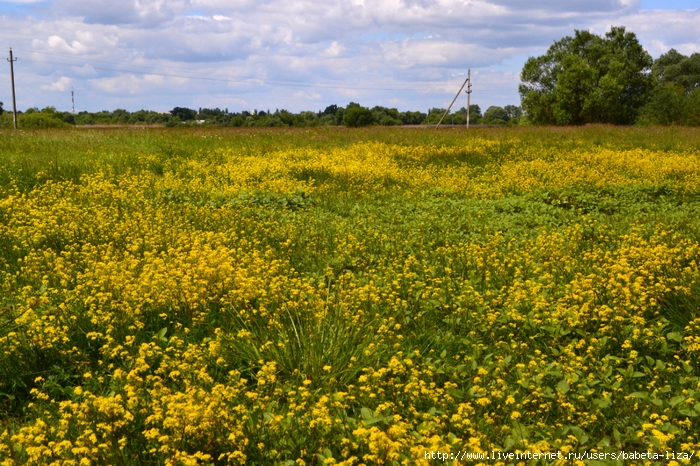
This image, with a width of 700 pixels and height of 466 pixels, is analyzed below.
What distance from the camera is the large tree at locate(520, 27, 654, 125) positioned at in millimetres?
46969

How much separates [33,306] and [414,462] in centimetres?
386

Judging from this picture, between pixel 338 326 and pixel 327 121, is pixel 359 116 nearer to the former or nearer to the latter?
pixel 327 121

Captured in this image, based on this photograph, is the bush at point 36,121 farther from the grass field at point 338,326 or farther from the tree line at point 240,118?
the grass field at point 338,326

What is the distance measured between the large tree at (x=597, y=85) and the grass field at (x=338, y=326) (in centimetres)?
4071

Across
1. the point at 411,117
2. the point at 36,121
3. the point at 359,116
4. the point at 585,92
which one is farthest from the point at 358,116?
the point at 411,117

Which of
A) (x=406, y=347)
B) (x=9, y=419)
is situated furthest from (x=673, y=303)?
(x=9, y=419)

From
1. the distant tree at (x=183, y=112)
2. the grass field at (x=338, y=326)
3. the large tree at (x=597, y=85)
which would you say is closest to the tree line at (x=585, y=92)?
the large tree at (x=597, y=85)

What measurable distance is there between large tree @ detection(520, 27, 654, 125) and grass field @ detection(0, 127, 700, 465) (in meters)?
40.7

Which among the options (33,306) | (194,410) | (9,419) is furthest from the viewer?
(33,306)

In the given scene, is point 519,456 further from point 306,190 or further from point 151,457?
point 306,190

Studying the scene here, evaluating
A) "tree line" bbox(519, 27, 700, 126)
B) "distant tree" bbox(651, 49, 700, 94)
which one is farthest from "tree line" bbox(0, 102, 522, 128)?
"distant tree" bbox(651, 49, 700, 94)

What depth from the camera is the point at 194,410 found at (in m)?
3.13

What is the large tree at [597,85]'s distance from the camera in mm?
46969

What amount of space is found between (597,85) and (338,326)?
50143 mm
